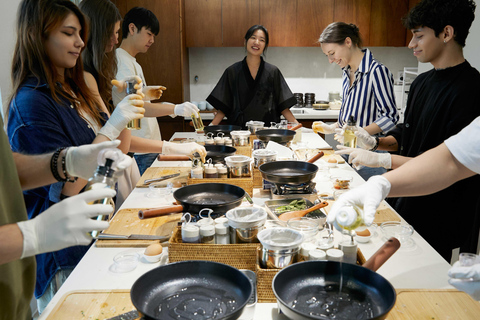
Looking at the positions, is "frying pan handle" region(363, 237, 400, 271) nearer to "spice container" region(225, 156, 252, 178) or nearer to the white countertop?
"spice container" region(225, 156, 252, 178)

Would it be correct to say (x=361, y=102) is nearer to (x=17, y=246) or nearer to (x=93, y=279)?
(x=93, y=279)

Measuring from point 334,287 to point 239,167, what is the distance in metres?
1.03

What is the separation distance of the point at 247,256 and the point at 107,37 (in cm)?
162

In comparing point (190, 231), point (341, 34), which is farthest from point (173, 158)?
point (341, 34)

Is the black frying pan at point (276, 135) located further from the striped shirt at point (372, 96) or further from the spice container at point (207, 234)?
the spice container at point (207, 234)

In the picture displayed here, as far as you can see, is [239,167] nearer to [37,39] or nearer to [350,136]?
[350,136]

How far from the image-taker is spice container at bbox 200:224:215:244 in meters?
1.31

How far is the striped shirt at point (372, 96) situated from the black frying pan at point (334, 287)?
197cm

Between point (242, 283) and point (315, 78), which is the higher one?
point (315, 78)

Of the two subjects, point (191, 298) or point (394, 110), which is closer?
point (191, 298)

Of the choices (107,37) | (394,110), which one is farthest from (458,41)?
(107,37)

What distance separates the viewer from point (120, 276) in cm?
131

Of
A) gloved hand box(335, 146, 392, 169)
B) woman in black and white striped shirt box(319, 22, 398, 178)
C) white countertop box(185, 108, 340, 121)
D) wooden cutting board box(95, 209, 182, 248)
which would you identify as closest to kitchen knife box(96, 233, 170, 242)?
wooden cutting board box(95, 209, 182, 248)

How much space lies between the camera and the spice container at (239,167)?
201 cm
